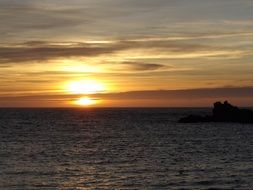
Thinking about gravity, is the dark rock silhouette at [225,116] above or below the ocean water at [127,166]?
above

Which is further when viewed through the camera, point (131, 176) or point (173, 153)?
point (173, 153)

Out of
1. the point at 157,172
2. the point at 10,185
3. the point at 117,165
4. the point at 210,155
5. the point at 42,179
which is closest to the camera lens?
the point at 10,185

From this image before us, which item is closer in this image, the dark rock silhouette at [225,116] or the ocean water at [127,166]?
the ocean water at [127,166]

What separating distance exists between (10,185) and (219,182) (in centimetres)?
1556

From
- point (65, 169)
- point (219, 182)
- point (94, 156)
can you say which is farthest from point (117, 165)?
point (219, 182)

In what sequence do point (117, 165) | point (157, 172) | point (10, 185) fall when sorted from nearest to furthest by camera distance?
point (10, 185) → point (157, 172) → point (117, 165)

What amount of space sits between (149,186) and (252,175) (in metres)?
9.41

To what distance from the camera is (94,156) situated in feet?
195

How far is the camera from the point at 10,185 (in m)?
38.8

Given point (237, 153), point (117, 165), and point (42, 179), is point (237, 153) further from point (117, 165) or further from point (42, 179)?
point (42, 179)

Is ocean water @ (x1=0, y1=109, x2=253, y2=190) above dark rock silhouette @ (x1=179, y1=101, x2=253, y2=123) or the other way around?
the other way around

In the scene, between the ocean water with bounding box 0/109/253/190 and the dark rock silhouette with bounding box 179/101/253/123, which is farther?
the dark rock silhouette with bounding box 179/101/253/123

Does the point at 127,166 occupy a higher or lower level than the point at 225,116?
lower

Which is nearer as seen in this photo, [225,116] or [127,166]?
[127,166]
